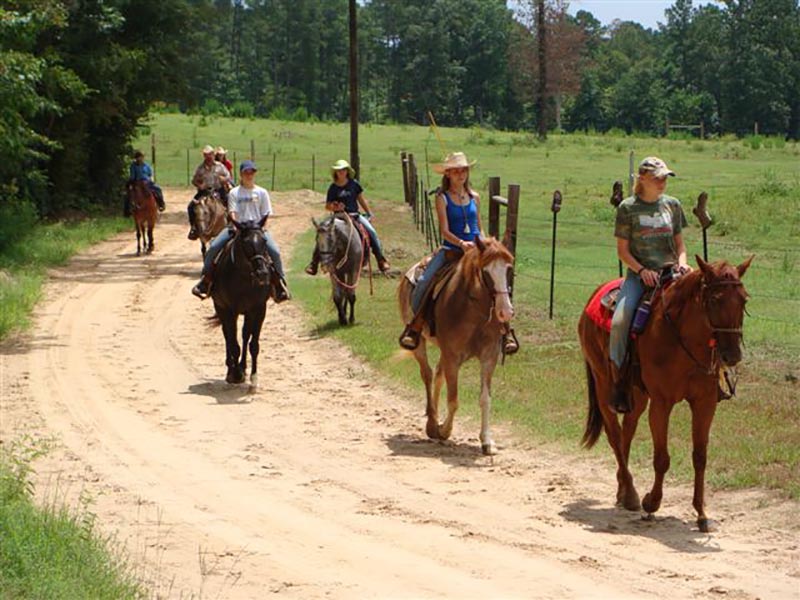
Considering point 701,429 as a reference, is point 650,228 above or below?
above

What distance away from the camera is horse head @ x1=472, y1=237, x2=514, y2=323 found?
1286 cm

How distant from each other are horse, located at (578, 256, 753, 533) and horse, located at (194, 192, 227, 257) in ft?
58.4

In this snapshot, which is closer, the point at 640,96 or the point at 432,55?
the point at 640,96

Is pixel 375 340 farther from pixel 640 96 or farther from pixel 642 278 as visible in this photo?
pixel 640 96

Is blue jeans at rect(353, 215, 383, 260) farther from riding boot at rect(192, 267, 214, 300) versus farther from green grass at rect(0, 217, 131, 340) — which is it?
green grass at rect(0, 217, 131, 340)

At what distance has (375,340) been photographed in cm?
1950

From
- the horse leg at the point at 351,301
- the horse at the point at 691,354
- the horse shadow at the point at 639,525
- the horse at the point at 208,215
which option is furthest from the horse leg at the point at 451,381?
the horse at the point at 208,215

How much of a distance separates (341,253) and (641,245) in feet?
33.5

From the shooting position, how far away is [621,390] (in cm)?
1100

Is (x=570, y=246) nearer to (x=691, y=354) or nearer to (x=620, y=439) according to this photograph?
(x=620, y=439)

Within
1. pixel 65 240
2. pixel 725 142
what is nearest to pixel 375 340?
pixel 65 240

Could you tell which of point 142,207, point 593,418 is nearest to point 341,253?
point 593,418

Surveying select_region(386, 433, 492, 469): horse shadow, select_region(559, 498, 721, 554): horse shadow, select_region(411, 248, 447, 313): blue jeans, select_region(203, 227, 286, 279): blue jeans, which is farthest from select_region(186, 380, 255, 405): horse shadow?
select_region(559, 498, 721, 554): horse shadow

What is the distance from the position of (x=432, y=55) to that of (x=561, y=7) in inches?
1287
